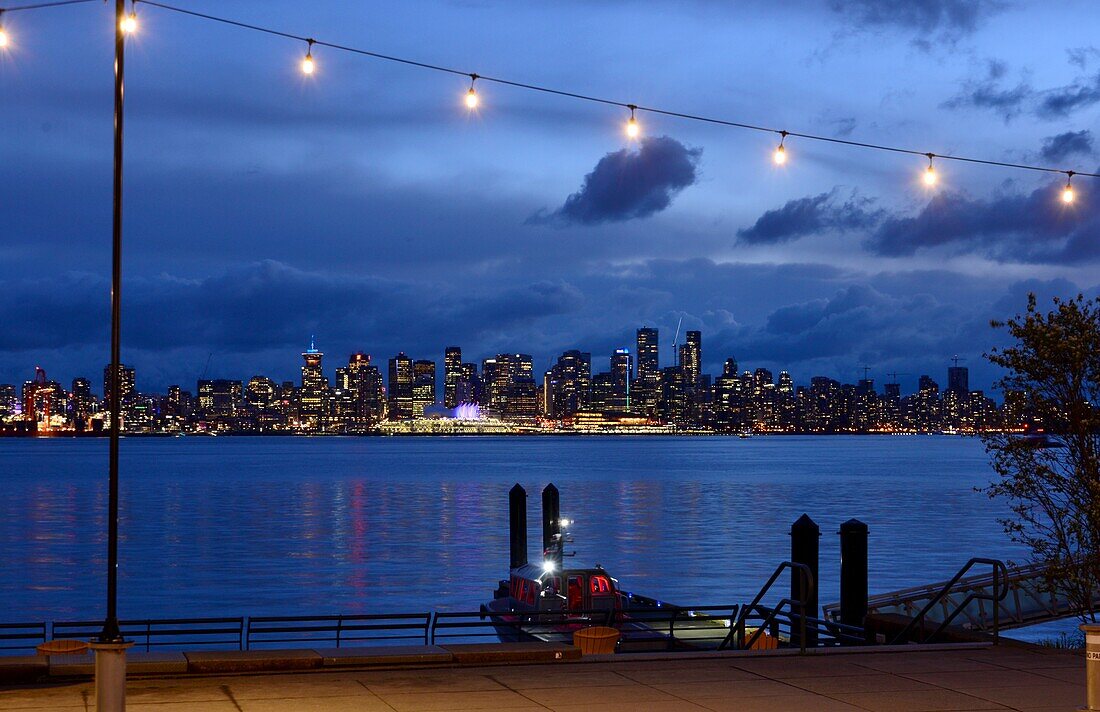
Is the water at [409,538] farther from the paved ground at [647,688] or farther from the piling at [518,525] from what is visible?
the paved ground at [647,688]

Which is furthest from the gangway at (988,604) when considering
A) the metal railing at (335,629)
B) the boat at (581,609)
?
the metal railing at (335,629)

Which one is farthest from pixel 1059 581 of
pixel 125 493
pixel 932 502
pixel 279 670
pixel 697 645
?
pixel 125 493

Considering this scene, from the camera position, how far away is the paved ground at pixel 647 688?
13188 mm

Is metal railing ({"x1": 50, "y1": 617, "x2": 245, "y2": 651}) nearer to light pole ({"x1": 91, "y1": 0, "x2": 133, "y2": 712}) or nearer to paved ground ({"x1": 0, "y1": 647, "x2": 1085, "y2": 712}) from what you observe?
paved ground ({"x1": 0, "y1": 647, "x2": 1085, "y2": 712})

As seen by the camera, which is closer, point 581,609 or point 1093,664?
point 1093,664

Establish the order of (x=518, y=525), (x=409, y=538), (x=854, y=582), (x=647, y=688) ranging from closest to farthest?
(x=647, y=688) → (x=854, y=582) → (x=518, y=525) → (x=409, y=538)

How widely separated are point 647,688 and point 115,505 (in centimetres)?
592

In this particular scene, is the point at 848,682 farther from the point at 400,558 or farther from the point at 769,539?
the point at 769,539

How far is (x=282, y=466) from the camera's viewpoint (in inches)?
7731

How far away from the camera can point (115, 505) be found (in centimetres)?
1239

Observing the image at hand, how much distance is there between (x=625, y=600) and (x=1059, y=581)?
17.4 m

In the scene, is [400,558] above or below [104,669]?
below

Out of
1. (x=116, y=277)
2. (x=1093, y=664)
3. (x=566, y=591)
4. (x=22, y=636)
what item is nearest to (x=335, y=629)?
(x=22, y=636)

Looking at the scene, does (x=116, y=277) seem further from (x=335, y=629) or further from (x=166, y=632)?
(x=166, y=632)
